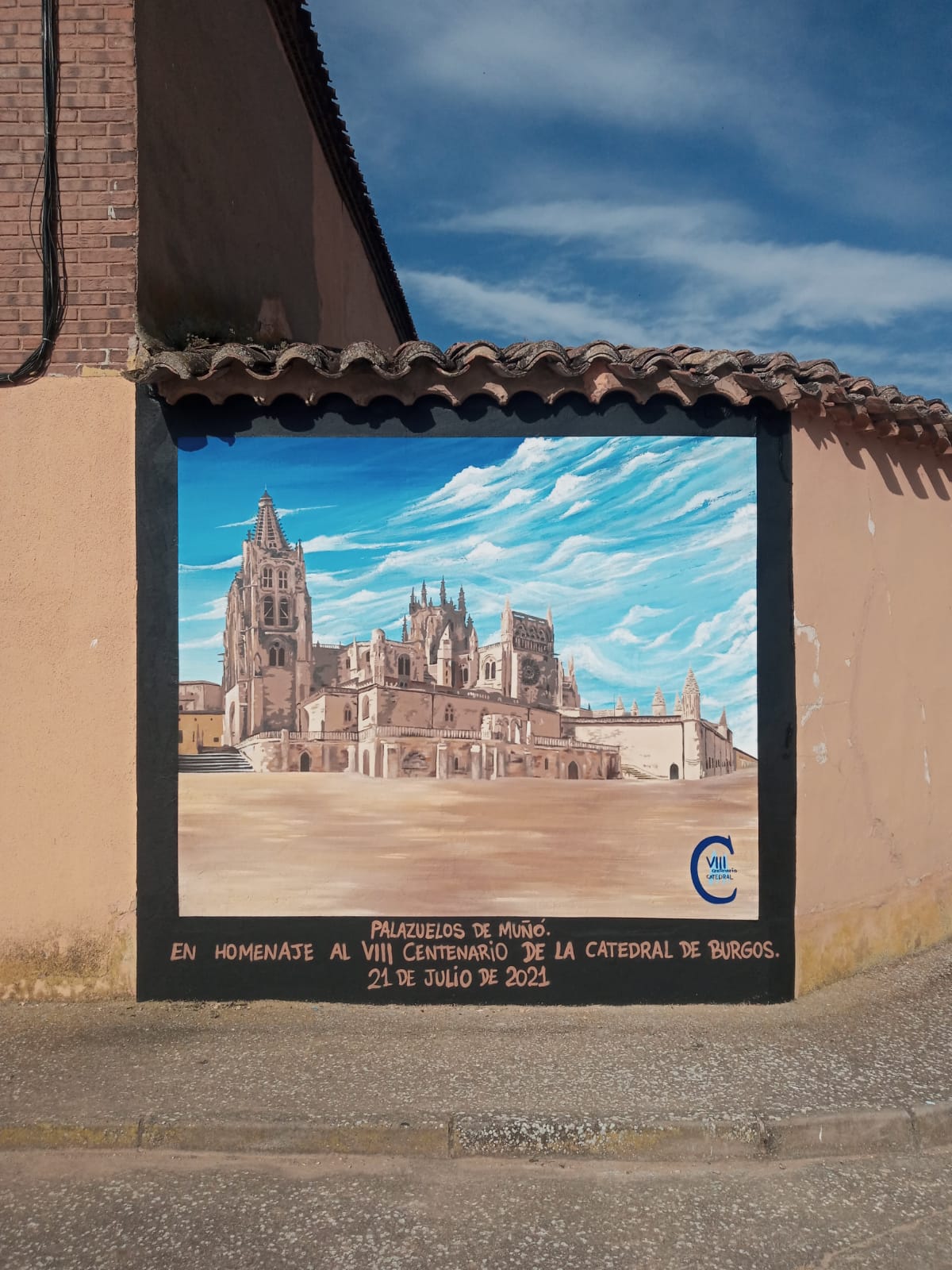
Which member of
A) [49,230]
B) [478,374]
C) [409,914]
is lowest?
[409,914]

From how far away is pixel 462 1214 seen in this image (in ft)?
11.1

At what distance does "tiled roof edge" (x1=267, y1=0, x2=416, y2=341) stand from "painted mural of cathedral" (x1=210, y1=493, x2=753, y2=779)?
18.2 ft

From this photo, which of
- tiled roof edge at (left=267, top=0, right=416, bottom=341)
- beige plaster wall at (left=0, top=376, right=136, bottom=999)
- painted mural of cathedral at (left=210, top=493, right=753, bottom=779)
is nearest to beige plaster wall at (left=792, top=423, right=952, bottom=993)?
painted mural of cathedral at (left=210, top=493, right=753, bottom=779)

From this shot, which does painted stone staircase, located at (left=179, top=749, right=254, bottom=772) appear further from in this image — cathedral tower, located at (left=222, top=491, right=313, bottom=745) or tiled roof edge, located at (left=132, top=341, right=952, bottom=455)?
tiled roof edge, located at (left=132, top=341, right=952, bottom=455)

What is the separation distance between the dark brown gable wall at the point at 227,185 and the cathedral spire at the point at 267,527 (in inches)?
49.1

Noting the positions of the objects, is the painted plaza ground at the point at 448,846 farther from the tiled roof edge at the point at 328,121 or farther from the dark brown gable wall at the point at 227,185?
the tiled roof edge at the point at 328,121

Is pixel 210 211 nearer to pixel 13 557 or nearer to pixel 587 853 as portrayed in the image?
pixel 13 557

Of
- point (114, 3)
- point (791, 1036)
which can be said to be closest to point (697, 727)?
point (791, 1036)

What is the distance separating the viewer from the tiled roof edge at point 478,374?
5008mm

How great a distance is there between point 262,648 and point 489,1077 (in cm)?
261

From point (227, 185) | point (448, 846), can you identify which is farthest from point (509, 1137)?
point (227, 185)

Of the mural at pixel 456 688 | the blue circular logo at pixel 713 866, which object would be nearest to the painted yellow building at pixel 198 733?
the mural at pixel 456 688

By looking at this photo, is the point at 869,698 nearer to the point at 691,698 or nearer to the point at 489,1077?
the point at 691,698

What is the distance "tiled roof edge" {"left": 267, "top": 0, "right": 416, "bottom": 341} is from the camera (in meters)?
8.23
